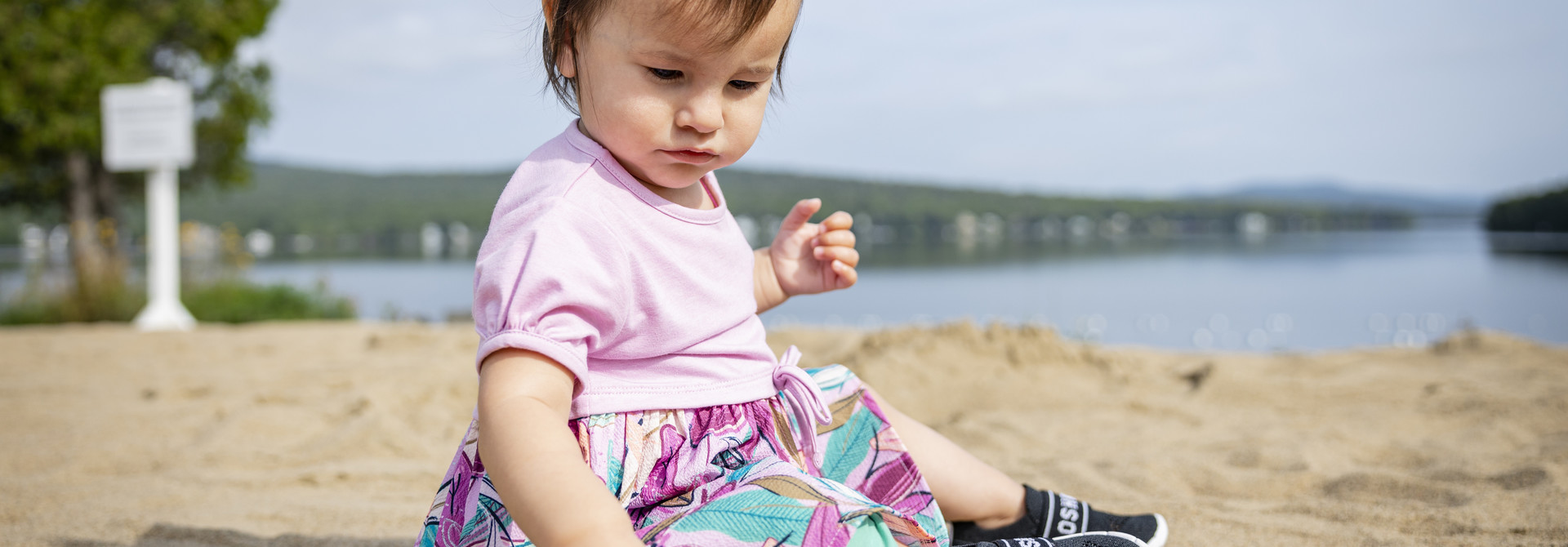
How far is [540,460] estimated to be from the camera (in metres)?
1.00

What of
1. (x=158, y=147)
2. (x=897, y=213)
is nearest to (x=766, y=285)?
(x=158, y=147)

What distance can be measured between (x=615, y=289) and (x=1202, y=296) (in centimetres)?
1101

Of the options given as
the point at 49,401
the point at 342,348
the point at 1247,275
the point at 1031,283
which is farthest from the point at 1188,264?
the point at 49,401

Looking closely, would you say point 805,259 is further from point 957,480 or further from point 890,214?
point 890,214

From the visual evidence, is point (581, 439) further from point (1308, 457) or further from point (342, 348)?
point (342, 348)

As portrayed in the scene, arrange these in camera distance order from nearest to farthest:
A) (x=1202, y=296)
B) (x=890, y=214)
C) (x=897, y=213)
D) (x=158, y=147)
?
1. (x=158, y=147)
2. (x=1202, y=296)
3. (x=890, y=214)
4. (x=897, y=213)

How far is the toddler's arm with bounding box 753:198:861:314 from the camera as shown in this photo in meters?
1.64

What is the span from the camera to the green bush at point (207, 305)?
8.07 metres

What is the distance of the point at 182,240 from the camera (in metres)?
9.78

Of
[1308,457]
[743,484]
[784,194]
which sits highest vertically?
[743,484]

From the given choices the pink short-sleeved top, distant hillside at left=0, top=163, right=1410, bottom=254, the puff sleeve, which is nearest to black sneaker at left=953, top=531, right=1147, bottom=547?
the pink short-sleeved top

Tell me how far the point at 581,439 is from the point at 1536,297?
34.9 feet

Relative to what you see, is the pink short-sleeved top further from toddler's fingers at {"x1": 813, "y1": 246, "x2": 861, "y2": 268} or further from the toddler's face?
toddler's fingers at {"x1": 813, "y1": 246, "x2": 861, "y2": 268}

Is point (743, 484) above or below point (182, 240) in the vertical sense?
above
